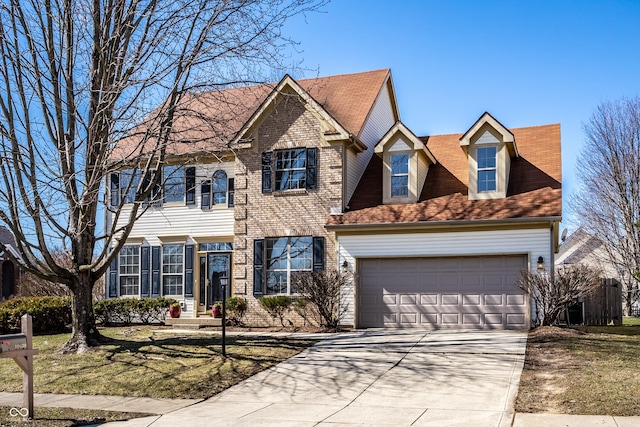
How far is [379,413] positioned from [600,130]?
2596 centimetres

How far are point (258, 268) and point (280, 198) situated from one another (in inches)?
91.3

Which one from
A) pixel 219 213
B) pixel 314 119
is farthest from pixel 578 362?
pixel 219 213

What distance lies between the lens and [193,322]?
2186 cm

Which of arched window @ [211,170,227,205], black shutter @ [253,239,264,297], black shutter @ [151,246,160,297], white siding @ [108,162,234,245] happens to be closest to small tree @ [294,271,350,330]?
black shutter @ [253,239,264,297]

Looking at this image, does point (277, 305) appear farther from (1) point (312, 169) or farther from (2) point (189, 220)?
(2) point (189, 220)

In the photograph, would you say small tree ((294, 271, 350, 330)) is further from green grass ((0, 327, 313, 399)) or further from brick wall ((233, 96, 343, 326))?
green grass ((0, 327, 313, 399))

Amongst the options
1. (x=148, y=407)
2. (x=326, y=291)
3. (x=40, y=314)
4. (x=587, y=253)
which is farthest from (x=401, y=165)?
(x=587, y=253)

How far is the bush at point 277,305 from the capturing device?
68.5 ft

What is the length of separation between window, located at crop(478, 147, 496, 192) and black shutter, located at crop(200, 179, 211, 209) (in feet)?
29.8

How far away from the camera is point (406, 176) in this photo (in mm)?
20875

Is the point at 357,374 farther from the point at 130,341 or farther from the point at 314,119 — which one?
the point at 314,119

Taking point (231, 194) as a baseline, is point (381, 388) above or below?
below

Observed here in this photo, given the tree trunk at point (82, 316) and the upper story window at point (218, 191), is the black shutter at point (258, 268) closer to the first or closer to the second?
the upper story window at point (218, 191)

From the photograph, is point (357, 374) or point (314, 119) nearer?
point (357, 374)
